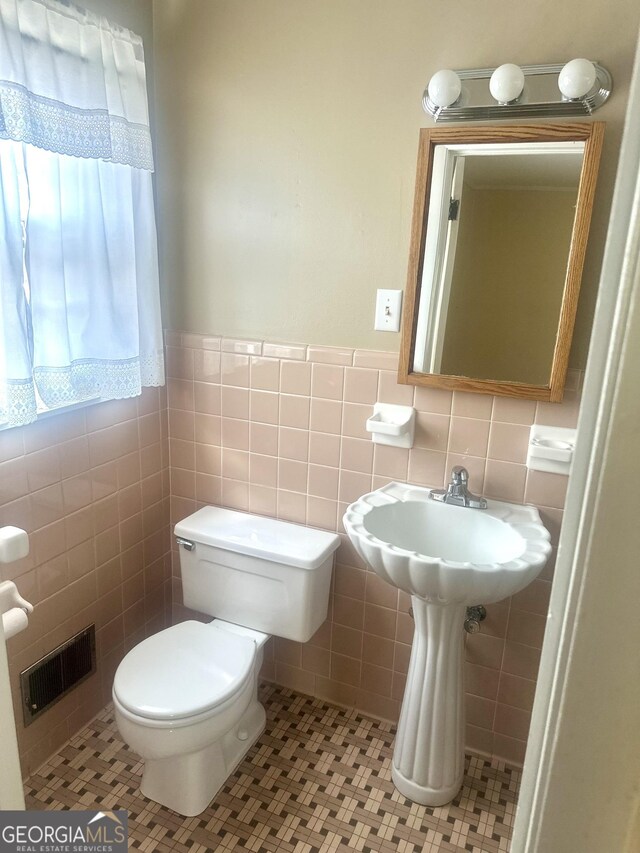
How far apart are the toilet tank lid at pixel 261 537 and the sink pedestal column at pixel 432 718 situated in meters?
0.36

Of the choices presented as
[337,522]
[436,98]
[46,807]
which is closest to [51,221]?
[436,98]

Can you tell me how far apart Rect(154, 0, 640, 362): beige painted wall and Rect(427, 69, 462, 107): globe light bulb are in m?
0.08

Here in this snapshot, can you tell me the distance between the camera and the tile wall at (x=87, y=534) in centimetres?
164

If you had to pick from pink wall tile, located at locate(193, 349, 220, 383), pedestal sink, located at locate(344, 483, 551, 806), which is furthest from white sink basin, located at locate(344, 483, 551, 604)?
pink wall tile, located at locate(193, 349, 220, 383)

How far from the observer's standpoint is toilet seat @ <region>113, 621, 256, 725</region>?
4.98 ft

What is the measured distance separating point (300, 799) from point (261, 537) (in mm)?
777

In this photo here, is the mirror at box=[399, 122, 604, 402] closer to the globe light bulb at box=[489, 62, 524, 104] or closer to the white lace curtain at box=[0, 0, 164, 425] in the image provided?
the globe light bulb at box=[489, 62, 524, 104]

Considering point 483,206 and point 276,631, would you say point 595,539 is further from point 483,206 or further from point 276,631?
point 276,631

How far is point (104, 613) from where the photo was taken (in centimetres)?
199

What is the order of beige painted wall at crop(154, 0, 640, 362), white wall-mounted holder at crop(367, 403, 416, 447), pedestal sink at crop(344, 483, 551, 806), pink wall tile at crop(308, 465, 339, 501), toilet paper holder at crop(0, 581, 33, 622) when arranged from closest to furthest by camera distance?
1. toilet paper holder at crop(0, 581, 33, 622)
2. beige painted wall at crop(154, 0, 640, 362)
3. pedestal sink at crop(344, 483, 551, 806)
4. white wall-mounted holder at crop(367, 403, 416, 447)
5. pink wall tile at crop(308, 465, 339, 501)

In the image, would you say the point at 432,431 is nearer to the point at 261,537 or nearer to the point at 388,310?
the point at 388,310

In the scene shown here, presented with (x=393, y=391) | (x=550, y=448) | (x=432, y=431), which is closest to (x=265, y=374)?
(x=393, y=391)

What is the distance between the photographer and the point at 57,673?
1822 millimetres

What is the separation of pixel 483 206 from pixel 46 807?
207cm
